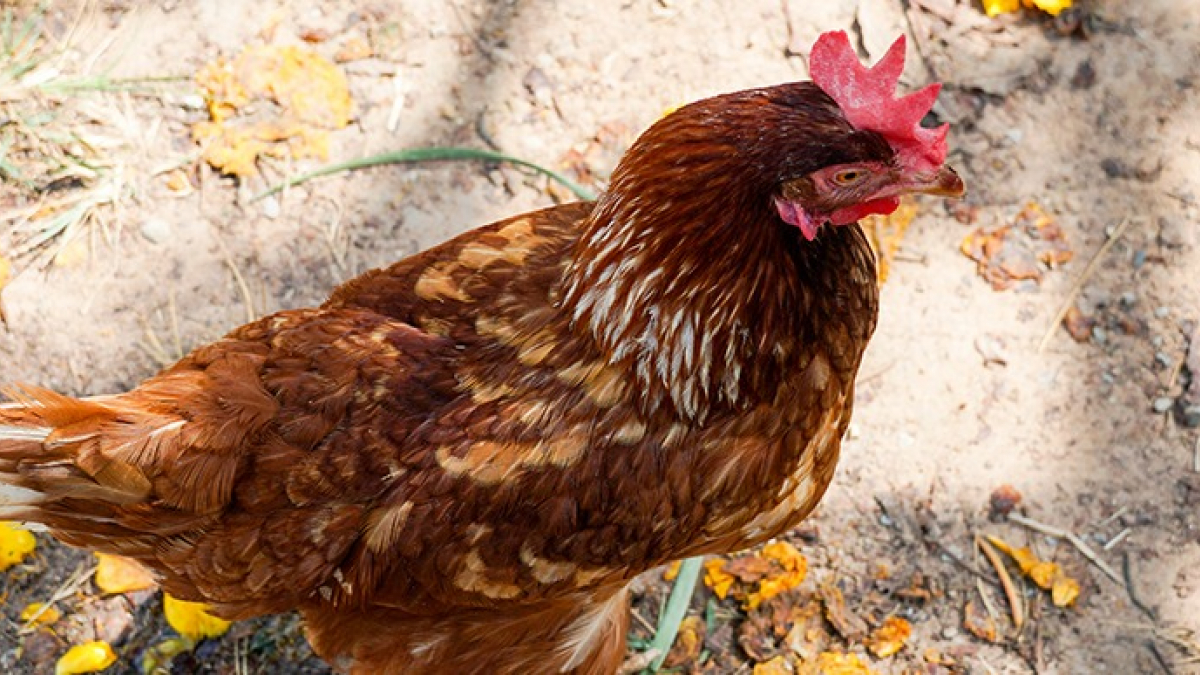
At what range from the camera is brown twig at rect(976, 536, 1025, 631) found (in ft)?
8.34

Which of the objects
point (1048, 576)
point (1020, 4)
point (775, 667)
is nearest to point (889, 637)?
point (775, 667)

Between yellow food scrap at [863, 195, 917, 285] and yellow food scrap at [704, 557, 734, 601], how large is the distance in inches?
33.0

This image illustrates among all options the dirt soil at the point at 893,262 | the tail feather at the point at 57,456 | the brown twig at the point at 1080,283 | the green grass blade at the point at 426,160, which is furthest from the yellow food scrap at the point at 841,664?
the tail feather at the point at 57,456

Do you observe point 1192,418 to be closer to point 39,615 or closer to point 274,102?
point 274,102

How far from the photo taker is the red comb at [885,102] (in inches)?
66.5

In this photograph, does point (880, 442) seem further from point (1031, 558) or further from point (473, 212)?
point (473, 212)

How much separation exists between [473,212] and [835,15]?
3.73 ft

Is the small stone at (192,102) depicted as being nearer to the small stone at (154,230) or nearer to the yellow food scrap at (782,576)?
the small stone at (154,230)

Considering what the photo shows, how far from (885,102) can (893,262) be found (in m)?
1.29

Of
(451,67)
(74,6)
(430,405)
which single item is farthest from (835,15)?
(74,6)

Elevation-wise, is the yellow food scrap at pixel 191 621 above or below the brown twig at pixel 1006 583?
above

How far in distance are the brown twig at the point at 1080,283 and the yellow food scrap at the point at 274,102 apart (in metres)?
→ 1.88

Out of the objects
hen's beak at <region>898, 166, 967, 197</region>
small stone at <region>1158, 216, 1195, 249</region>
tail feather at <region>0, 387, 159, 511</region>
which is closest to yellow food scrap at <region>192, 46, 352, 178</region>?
tail feather at <region>0, 387, 159, 511</region>

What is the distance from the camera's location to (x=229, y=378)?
73.2 inches
